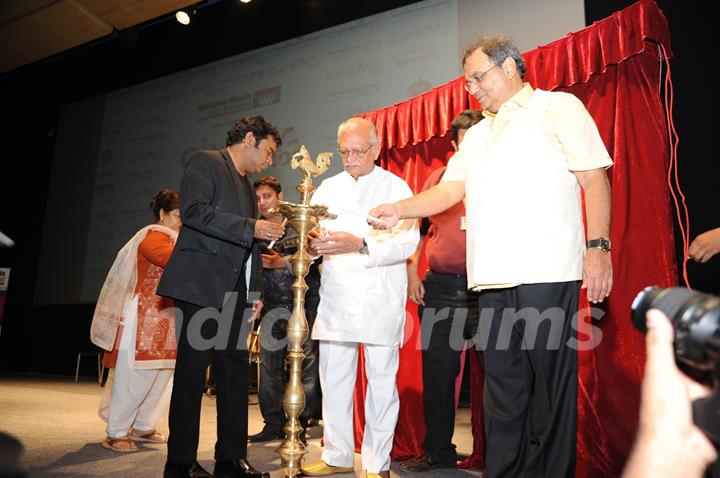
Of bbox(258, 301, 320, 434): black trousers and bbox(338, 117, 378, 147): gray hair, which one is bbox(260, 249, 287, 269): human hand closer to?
bbox(258, 301, 320, 434): black trousers

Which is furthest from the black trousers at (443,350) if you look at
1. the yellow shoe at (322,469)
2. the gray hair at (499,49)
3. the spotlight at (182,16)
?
the spotlight at (182,16)

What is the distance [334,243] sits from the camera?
2273 mm

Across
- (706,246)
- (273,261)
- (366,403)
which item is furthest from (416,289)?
(706,246)

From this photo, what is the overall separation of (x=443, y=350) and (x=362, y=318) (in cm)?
64

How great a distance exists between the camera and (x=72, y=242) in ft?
27.5

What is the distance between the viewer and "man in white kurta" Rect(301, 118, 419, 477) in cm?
246

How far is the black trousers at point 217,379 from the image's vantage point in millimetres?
2176

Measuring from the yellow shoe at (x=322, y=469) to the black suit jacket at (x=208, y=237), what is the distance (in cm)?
86

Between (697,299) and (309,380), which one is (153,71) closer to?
(309,380)

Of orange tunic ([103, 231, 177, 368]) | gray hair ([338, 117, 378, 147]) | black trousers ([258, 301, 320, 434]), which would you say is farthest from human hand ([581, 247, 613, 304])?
orange tunic ([103, 231, 177, 368])

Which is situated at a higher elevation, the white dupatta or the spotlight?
the spotlight

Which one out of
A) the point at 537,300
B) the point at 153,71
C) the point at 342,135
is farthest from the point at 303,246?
the point at 153,71

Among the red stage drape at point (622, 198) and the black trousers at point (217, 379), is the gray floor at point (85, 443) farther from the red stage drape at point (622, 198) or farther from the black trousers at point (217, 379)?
the red stage drape at point (622, 198)

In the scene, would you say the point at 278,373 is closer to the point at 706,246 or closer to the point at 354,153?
the point at 354,153
